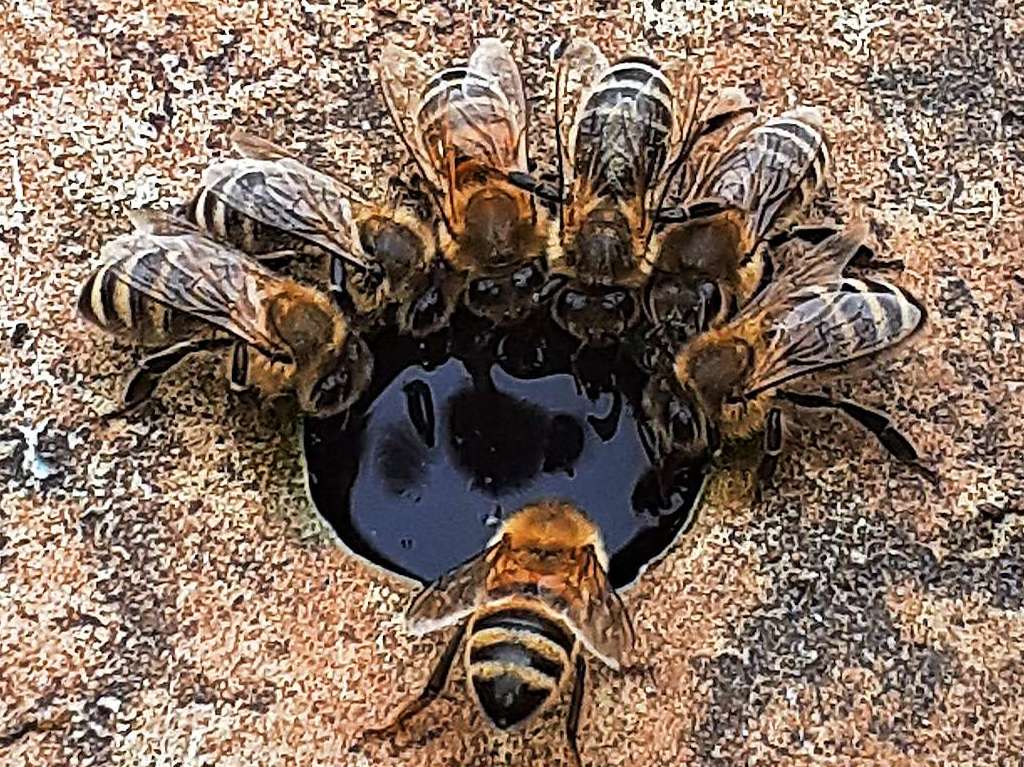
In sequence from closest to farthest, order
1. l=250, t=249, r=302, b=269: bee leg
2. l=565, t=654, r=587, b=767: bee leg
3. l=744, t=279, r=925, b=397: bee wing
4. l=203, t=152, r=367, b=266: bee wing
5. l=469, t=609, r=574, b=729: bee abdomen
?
l=469, t=609, r=574, b=729: bee abdomen < l=565, t=654, r=587, b=767: bee leg < l=744, t=279, r=925, b=397: bee wing < l=203, t=152, r=367, b=266: bee wing < l=250, t=249, r=302, b=269: bee leg

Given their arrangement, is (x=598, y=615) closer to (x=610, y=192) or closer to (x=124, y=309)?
(x=610, y=192)

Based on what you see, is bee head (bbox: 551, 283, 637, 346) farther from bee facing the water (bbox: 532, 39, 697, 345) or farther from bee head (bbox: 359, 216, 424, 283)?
bee head (bbox: 359, 216, 424, 283)

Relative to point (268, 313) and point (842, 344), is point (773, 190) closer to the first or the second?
point (842, 344)

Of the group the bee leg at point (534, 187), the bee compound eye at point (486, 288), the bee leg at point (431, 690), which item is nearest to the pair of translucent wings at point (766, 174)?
the bee leg at point (534, 187)

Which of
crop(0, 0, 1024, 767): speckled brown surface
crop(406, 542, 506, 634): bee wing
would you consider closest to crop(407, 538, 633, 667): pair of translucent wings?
crop(406, 542, 506, 634): bee wing

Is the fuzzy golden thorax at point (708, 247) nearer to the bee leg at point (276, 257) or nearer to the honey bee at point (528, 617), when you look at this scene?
the honey bee at point (528, 617)

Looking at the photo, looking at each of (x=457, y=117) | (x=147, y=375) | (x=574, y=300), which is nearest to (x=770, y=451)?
(x=574, y=300)
